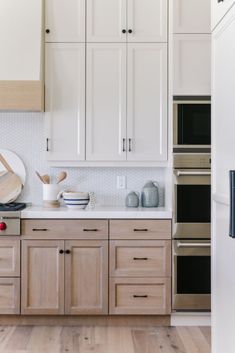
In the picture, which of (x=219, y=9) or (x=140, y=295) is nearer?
(x=219, y=9)

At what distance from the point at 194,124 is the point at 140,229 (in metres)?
0.93

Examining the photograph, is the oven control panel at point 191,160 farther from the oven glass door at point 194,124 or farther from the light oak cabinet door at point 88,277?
the light oak cabinet door at point 88,277

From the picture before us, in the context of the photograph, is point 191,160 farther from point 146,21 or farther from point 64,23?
point 64,23

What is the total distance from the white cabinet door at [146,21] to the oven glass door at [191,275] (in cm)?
172

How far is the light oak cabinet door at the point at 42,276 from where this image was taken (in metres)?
3.19

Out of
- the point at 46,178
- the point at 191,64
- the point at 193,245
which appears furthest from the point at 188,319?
the point at 191,64

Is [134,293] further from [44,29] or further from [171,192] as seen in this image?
[44,29]

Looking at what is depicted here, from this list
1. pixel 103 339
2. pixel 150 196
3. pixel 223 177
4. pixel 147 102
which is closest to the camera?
pixel 223 177

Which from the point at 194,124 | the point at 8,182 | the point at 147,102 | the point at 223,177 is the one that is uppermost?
the point at 147,102

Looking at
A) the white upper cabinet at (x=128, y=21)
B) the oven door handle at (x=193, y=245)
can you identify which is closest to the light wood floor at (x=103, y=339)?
the oven door handle at (x=193, y=245)

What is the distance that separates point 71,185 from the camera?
379cm

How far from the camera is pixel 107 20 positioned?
11.4ft

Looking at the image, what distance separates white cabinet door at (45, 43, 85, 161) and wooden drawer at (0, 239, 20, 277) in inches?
35.4

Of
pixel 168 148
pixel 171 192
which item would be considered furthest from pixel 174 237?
pixel 168 148
